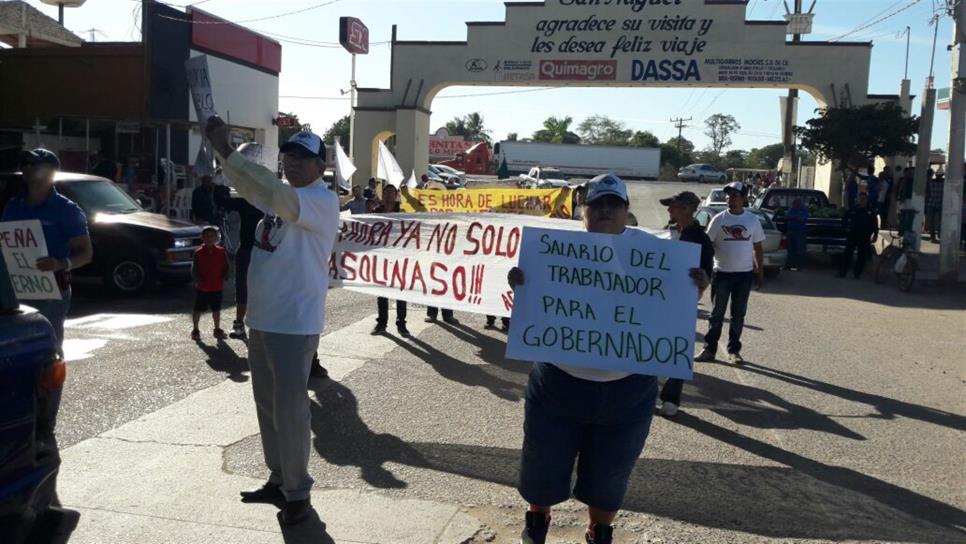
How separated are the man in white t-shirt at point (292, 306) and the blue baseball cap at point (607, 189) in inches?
54.3

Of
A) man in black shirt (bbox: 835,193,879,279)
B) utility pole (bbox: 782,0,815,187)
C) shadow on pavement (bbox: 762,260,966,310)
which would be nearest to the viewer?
shadow on pavement (bbox: 762,260,966,310)

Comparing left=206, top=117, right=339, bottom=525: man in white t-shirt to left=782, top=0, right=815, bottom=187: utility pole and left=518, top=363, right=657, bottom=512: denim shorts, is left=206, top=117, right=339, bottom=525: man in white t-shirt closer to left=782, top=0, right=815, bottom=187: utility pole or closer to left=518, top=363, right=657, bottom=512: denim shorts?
left=518, top=363, right=657, bottom=512: denim shorts

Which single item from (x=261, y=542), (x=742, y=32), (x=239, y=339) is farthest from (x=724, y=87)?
(x=261, y=542)

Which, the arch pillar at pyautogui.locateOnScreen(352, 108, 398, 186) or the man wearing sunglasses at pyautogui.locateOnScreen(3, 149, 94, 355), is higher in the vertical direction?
the arch pillar at pyautogui.locateOnScreen(352, 108, 398, 186)

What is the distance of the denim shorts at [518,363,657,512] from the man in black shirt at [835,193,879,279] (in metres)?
15.8

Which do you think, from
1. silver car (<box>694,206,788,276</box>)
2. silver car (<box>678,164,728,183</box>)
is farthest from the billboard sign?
silver car (<box>678,164,728,183</box>)

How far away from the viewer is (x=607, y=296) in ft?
13.2

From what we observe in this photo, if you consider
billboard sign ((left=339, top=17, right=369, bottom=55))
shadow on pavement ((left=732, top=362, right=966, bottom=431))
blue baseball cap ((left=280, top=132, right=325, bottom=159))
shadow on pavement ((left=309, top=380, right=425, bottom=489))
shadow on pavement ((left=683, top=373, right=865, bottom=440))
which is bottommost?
shadow on pavement ((left=309, top=380, right=425, bottom=489))

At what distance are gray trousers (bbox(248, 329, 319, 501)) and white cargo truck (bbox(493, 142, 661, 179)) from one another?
182 feet

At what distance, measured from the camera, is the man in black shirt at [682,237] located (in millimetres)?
6863

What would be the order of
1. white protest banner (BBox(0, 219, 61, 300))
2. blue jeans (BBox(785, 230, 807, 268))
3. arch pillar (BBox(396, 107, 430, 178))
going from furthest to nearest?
arch pillar (BBox(396, 107, 430, 178)), blue jeans (BBox(785, 230, 807, 268)), white protest banner (BBox(0, 219, 61, 300))

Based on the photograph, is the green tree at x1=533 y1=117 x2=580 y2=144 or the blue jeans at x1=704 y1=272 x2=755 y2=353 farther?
the green tree at x1=533 y1=117 x2=580 y2=144

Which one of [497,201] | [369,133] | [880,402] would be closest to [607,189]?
[880,402]

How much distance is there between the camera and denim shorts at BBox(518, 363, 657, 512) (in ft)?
12.1
